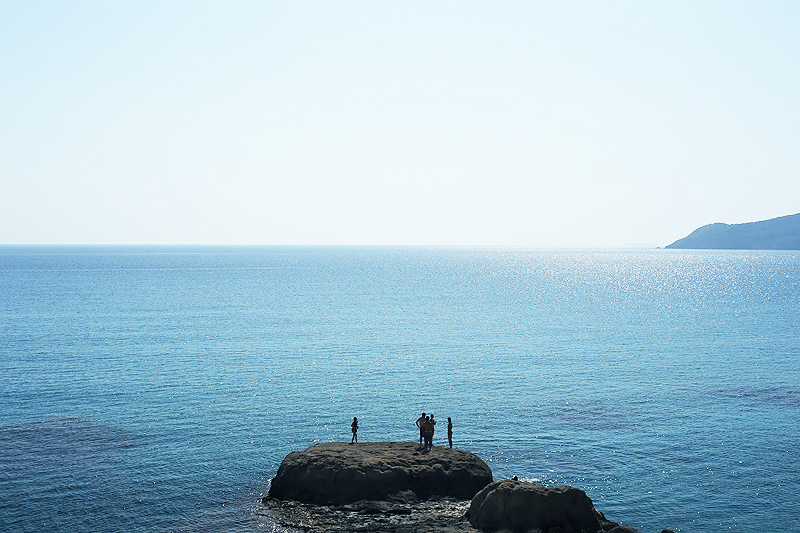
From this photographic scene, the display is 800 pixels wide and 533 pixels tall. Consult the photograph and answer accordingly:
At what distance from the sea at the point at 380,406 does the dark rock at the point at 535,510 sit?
4784 millimetres

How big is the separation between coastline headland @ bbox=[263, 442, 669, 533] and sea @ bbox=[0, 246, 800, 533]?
257 centimetres

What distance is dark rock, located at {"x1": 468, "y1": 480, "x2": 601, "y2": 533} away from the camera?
2984cm

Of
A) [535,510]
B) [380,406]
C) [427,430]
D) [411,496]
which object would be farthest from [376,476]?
[380,406]

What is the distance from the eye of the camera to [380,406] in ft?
183

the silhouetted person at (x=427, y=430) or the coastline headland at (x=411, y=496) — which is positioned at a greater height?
the silhouetted person at (x=427, y=430)

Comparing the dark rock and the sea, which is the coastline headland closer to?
the dark rock

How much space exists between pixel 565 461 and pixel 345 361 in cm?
3847

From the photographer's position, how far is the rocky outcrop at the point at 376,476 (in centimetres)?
3391

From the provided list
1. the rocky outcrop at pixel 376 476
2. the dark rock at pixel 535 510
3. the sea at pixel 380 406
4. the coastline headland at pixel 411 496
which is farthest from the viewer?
the sea at pixel 380 406

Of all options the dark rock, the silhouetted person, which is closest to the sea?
the dark rock

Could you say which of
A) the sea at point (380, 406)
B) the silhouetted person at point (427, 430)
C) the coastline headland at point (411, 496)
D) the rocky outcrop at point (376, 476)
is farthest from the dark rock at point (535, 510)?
the silhouetted person at point (427, 430)

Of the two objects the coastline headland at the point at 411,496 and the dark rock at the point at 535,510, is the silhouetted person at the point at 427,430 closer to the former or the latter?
the coastline headland at the point at 411,496

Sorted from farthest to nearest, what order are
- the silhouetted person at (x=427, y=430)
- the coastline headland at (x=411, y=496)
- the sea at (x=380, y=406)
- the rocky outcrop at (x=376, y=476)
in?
the silhouetted person at (x=427, y=430)
the sea at (x=380, y=406)
the rocky outcrop at (x=376, y=476)
the coastline headland at (x=411, y=496)

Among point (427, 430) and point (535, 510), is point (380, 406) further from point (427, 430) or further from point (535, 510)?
point (535, 510)
